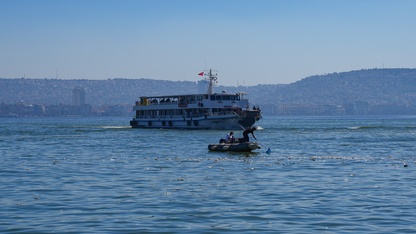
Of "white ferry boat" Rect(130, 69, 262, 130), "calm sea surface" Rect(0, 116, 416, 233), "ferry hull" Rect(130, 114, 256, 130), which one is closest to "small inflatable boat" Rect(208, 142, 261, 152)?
"calm sea surface" Rect(0, 116, 416, 233)

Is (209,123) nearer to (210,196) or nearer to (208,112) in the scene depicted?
(208,112)

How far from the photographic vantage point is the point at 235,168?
147 feet

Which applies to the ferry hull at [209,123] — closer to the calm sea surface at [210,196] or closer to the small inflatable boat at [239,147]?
the small inflatable boat at [239,147]

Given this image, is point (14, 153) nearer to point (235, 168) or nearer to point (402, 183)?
point (235, 168)

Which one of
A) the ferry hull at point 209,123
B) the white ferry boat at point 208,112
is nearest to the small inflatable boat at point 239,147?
the ferry hull at point 209,123

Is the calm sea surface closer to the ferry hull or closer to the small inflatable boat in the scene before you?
the small inflatable boat

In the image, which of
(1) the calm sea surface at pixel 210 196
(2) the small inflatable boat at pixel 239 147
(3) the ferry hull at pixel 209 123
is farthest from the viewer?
(3) the ferry hull at pixel 209 123

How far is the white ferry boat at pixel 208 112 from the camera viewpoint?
110m

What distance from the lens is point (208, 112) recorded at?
11369 centimetres

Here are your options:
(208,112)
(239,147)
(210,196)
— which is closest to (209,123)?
(208,112)

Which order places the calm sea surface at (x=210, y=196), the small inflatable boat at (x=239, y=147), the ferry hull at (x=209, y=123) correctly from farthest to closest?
1. the ferry hull at (x=209, y=123)
2. the small inflatable boat at (x=239, y=147)
3. the calm sea surface at (x=210, y=196)

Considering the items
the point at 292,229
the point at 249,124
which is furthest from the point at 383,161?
the point at 249,124

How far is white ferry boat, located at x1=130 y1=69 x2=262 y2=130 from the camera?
109500mm

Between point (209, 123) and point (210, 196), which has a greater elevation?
point (209, 123)
